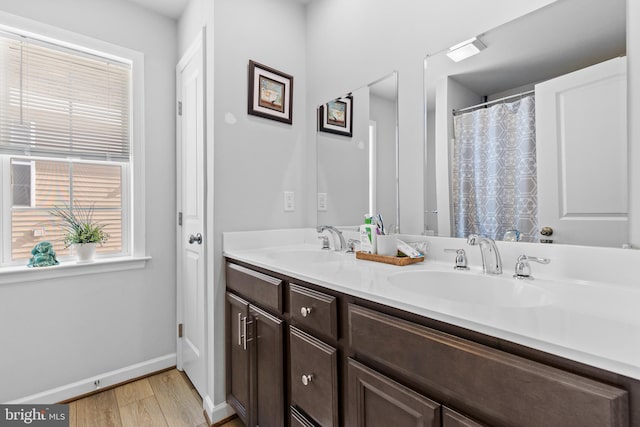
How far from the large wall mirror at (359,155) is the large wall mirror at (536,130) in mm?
215

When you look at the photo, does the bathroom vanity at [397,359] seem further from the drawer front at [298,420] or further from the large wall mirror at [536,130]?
the large wall mirror at [536,130]

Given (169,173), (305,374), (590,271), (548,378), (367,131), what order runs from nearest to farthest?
1. (548,378)
2. (590,271)
3. (305,374)
4. (367,131)
5. (169,173)

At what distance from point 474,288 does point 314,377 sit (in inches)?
24.5

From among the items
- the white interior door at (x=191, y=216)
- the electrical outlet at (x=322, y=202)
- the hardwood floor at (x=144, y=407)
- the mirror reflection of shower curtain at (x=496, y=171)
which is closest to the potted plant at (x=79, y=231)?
the white interior door at (x=191, y=216)

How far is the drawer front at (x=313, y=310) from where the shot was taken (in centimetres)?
95

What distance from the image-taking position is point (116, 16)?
1.99 m

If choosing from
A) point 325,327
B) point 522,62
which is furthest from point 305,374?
point 522,62

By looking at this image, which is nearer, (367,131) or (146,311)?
(367,131)

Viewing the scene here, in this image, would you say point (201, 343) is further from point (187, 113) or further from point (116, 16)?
point (116, 16)

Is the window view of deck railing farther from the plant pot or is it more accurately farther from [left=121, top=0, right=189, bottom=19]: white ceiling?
[left=121, top=0, right=189, bottom=19]: white ceiling

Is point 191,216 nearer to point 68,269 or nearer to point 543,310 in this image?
point 68,269

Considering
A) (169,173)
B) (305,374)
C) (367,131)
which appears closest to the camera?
Result: (305,374)

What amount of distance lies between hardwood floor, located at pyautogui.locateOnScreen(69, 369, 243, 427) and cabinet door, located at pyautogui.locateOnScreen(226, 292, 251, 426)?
21 cm

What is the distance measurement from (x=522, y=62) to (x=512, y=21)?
0.52ft
